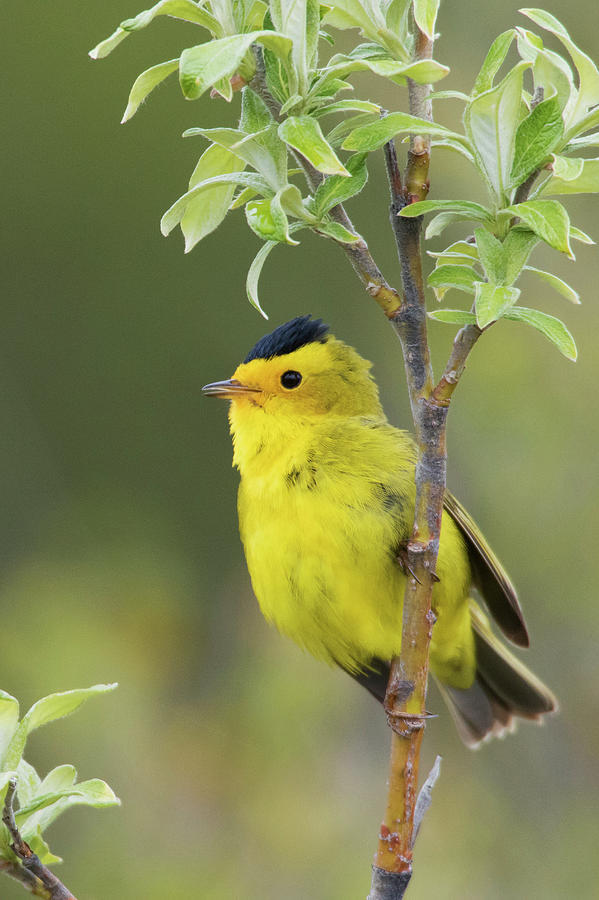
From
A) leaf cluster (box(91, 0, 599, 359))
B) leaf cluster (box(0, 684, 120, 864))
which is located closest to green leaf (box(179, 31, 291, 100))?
leaf cluster (box(91, 0, 599, 359))

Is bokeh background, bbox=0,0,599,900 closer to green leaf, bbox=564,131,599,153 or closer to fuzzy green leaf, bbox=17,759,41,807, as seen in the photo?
fuzzy green leaf, bbox=17,759,41,807

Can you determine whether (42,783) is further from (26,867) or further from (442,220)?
(442,220)

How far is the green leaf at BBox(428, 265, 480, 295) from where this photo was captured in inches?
66.9

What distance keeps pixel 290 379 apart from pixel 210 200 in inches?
64.8

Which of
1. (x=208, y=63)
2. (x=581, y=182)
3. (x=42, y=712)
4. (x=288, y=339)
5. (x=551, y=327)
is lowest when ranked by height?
(x=42, y=712)

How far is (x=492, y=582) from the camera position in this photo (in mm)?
3213

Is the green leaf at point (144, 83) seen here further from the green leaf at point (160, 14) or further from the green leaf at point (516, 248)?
the green leaf at point (516, 248)

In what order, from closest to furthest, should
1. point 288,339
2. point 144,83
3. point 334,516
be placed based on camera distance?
point 144,83 → point 334,516 → point 288,339

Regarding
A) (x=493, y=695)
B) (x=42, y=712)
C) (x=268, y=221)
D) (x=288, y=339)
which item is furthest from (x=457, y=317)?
(x=493, y=695)

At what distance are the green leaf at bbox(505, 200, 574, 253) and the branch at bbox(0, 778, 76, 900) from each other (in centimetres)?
114

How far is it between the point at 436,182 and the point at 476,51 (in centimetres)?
60

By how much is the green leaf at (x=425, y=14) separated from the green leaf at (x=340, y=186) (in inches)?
8.2

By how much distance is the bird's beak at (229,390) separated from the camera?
3.39m

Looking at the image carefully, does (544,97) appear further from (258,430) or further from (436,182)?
(436,182)
